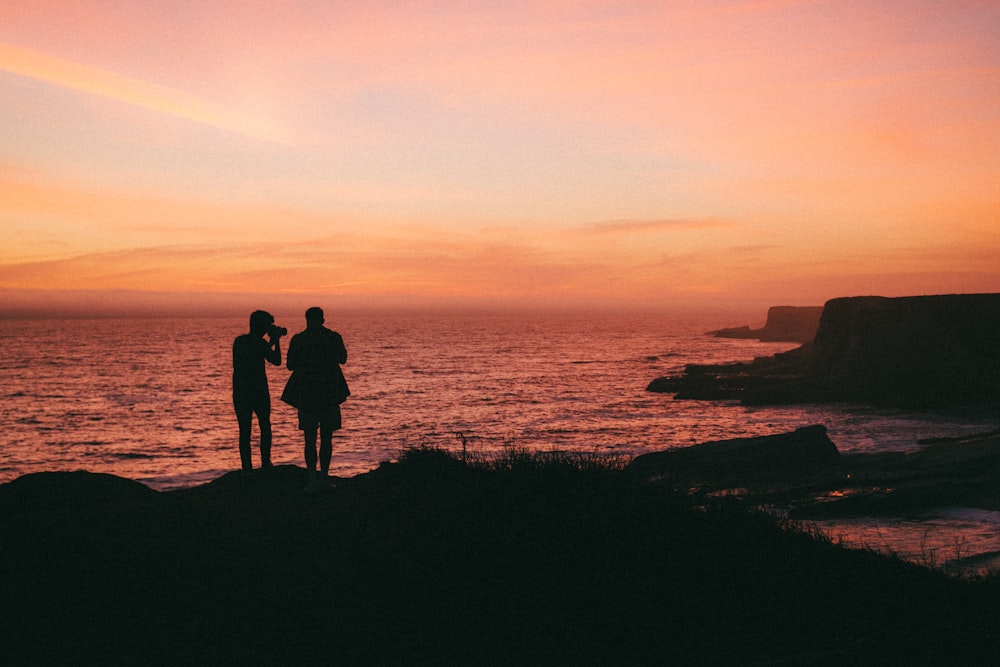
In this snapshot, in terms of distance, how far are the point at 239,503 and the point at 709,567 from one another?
21.3 feet

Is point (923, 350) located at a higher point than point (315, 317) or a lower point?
lower

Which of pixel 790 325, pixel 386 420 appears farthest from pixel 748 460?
pixel 790 325

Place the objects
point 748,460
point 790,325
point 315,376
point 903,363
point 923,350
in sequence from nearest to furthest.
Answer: point 315,376, point 748,460, point 903,363, point 923,350, point 790,325

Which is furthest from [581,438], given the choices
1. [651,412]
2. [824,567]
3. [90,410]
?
[90,410]

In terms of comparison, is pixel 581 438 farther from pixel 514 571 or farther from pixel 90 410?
pixel 90 410

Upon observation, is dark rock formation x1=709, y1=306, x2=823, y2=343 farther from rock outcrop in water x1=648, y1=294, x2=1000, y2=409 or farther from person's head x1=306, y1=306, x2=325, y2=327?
person's head x1=306, y1=306, x2=325, y2=327

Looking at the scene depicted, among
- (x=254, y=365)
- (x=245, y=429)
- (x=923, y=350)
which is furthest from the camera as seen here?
(x=923, y=350)

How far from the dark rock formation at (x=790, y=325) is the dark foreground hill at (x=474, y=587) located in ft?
473

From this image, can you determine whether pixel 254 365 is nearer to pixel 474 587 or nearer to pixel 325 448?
pixel 325 448

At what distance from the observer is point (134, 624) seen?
5.61m

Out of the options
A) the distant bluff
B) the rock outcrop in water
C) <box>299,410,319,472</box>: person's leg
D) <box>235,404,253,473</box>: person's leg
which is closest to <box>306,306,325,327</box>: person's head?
<box>299,410,319,472</box>: person's leg

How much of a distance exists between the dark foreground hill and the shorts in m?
1.79

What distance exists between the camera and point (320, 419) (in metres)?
9.74

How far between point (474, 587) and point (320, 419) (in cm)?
458
